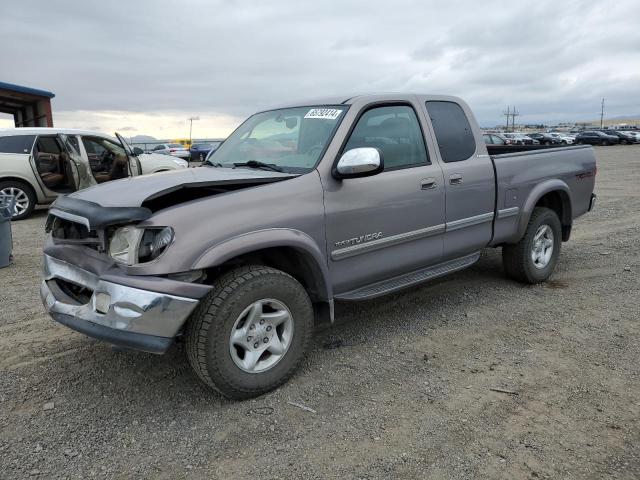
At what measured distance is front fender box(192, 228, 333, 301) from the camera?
9.46ft

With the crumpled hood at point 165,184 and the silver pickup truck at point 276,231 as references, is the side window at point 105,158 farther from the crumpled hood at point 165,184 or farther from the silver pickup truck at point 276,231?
the crumpled hood at point 165,184

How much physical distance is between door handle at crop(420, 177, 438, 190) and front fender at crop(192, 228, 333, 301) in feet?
3.61

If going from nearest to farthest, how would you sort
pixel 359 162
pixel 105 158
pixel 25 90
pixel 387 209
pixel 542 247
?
pixel 359 162 → pixel 387 209 → pixel 542 247 → pixel 105 158 → pixel 25 90

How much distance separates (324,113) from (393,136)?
0.58 meters

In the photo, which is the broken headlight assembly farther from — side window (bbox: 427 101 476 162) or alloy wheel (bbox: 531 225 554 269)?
alloy wheel (bbox: 531 225 554 269)

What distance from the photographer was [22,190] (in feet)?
32.0

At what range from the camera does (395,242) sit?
12.8ft

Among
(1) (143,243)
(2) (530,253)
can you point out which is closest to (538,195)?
(2) (530,253)

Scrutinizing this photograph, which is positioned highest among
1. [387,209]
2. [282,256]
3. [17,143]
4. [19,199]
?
[17,143]

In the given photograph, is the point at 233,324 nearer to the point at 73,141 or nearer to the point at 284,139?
the point at 284,139

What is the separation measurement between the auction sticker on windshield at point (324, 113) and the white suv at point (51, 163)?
704 centimetres

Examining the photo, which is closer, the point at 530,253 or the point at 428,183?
the point at 428,183

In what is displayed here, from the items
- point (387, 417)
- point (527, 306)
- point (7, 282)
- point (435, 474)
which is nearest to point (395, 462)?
point (435, 474)

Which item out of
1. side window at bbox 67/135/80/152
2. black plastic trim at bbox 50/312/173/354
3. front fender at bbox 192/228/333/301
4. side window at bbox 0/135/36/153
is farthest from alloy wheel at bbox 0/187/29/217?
front fender at bbox 192/228/333/301
